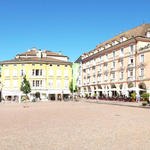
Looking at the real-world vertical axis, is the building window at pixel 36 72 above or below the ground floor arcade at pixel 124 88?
above

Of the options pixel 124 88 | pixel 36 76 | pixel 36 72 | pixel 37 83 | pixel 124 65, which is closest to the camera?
pixel 124 88

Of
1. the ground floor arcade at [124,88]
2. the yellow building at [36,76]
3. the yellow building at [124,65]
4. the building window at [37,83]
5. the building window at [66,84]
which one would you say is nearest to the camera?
the ground floor arcade at [124,88]

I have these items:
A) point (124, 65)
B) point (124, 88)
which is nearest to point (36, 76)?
point (124, 65)

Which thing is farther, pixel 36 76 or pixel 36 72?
pixel 36 72

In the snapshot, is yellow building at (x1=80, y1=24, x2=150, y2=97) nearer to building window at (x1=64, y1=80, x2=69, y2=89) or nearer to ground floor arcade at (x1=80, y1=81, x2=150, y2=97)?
ground floor arcade at (x1=80, y1=81, x2=150, y2=97)

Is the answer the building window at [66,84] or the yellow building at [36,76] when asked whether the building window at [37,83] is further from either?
the building window at [66,84]

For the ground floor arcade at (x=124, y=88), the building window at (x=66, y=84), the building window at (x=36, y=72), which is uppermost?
the building window at (x=36, y=72)

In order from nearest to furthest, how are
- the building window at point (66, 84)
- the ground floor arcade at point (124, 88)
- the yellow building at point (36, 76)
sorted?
the ground floor arcade at point (124, 88) < the yellow building at point (36, 76) < the building window at point (66, 84)

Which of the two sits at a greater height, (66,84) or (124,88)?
(66,84)

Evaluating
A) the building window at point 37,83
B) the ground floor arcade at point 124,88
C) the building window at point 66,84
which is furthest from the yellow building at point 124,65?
the building window at point 37,83

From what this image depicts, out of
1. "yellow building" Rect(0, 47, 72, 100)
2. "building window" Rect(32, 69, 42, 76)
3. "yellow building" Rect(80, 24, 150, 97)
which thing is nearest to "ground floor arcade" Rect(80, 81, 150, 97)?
"yellow building" Rect(80, 24, 150, 97)

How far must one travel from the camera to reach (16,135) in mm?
7902

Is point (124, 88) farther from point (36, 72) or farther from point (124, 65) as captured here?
point (36, 72)

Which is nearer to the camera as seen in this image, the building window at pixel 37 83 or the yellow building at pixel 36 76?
the yellow building at pixel 36 76
